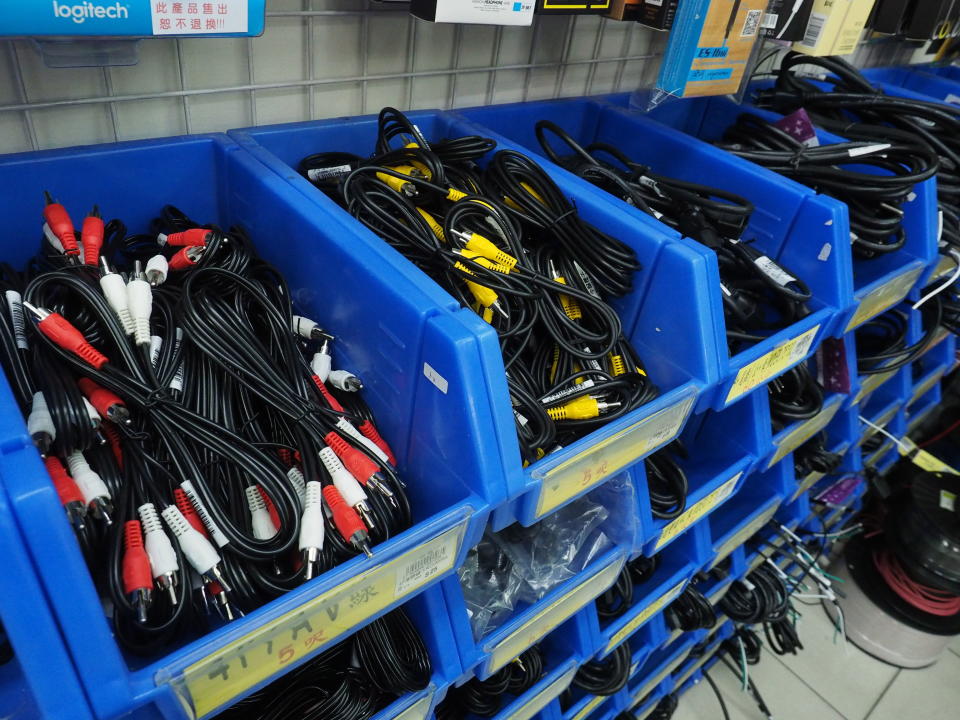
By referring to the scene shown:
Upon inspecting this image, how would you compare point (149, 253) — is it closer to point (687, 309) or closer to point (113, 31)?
point (113, 31)

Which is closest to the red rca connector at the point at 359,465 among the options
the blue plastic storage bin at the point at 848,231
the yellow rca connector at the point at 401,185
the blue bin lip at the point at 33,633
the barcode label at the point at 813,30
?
the blue bin lip at the point at 33,633

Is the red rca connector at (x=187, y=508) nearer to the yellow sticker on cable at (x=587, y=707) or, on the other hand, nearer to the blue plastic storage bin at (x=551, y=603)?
the blue plastic storage bin at (x=551, y=603)

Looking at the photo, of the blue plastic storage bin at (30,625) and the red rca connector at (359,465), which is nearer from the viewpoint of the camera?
the blue plastic storage bin at (30,625)

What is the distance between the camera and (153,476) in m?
0.49

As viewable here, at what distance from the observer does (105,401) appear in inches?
19.0

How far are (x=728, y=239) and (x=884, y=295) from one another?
0.30 meters

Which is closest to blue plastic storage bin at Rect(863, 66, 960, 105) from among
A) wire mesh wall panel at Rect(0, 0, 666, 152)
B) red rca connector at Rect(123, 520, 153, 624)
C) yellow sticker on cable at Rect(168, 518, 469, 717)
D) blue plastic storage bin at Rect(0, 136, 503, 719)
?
wire mesh wall panel at Rect(0, 0, 666, 152)

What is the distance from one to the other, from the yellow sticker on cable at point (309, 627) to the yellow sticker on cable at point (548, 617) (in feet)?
0.74

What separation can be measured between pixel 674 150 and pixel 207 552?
867mm

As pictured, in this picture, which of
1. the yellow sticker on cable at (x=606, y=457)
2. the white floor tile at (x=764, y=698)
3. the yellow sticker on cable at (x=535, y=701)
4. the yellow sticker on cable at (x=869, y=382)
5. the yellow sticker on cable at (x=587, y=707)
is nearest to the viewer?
the yellow sticker on cable at (x=606, y=457)

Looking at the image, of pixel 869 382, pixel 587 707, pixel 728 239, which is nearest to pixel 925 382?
pixel 869 382

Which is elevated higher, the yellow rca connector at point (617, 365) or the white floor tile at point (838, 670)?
the yellow rca connector at point (617, 365)

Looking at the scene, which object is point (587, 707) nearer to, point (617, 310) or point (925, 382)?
point (617, 310)

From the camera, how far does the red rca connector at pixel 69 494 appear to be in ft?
1.33
